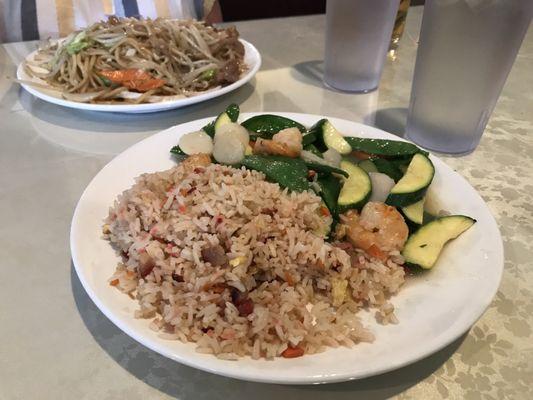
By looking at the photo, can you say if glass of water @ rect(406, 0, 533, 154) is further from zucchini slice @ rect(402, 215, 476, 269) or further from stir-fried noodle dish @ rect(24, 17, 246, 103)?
stir-fried noodle dish @ rect(24, 17, 246, 103)

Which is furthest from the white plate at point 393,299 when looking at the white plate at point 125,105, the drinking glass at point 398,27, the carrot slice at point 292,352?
the drinking glass at point 398,27

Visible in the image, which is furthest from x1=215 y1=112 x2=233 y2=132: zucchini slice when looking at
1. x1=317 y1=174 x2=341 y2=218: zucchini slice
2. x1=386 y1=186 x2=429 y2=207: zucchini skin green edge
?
x1=386 y1=186 x2=429 y2=207: zucchini skin green edge

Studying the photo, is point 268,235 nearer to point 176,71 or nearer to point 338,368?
point 338,368

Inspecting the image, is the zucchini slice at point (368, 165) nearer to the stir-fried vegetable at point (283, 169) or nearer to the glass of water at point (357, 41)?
the stir-fried vegetable at point (283, 169)

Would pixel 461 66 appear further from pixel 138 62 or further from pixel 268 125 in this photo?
pixel 138 62

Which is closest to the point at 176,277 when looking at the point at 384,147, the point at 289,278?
the point at 289,278

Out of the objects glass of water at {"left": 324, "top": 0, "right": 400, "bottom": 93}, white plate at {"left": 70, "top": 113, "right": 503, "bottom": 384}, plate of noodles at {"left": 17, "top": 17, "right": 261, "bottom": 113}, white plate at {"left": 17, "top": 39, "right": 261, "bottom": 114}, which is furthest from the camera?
glass of water at {"left": 324, "top": 0, "right": 400, "bottom": 93}

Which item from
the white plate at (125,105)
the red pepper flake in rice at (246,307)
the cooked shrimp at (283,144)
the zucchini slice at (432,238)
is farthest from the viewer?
the white plate at (125,105)
